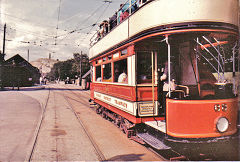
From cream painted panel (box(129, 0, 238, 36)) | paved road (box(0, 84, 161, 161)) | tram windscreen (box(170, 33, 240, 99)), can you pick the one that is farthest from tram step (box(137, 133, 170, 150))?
cream painted panel (box(129, 0, 238, 36))

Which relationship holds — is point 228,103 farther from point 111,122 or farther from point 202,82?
point 111,122

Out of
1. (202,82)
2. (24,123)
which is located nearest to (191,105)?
(202,82)

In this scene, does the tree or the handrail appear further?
the tree

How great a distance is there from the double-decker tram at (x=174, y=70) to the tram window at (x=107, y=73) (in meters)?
0.04

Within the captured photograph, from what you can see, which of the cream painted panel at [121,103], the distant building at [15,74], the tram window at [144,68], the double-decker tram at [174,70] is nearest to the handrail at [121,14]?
the double-decker tram at [174,70]

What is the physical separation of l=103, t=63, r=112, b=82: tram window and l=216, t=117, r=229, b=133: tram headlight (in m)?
4.22

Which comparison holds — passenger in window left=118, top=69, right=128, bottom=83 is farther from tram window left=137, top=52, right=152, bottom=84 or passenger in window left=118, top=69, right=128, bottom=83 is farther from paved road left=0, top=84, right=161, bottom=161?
paved road left=0, top=84, right=161, bottom=161

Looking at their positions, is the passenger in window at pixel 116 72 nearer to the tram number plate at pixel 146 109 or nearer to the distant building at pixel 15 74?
the tram number plate at pixel 146 109

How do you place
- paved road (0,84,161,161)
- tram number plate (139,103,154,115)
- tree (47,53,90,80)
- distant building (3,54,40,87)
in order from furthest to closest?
tree (47,53,90,80) → distant building (3,54,40,87) → tram number plate (139,103,154,115) → paved road (0,84,161,161)

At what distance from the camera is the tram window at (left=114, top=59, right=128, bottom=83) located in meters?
5.98

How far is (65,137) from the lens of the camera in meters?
6.10

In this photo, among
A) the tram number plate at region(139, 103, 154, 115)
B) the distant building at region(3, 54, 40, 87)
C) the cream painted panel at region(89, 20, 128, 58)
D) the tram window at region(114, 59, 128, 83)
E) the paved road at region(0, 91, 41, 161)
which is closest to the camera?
the paved road at region(0, 91, 41, 161)

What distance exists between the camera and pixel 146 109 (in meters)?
5.17

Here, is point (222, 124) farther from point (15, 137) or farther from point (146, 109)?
point (15, 137)
